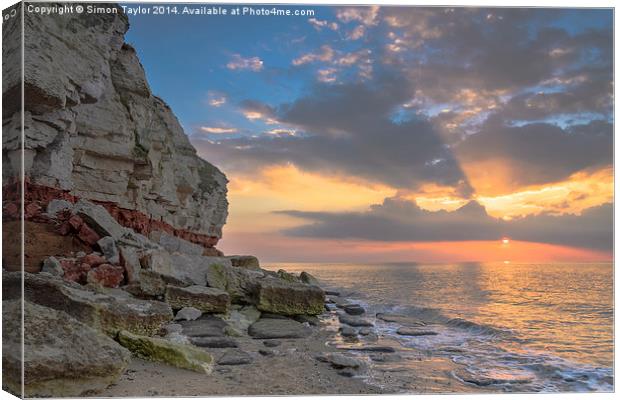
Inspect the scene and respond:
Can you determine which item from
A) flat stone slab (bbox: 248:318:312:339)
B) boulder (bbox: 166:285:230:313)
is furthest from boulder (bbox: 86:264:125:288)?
flat stone slab (bbox: 248:318:312:339)

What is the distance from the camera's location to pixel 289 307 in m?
14.1

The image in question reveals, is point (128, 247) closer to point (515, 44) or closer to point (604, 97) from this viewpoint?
point (515, 44)

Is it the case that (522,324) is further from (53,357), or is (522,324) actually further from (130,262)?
(53,357)

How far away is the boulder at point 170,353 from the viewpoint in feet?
25.2

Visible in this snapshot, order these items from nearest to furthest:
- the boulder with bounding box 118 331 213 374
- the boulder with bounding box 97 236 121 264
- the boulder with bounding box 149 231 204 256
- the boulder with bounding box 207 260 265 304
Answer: the boulder with bounding box 118 331 213 374
the boulder with bounding box 97 236 121 264
the boulder with bounding box 207 260 265 304
the boulder with bounding box 149 231 204 256

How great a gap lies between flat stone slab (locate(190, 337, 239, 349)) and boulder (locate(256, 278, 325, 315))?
3.92 meters

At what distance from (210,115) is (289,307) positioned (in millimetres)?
6366

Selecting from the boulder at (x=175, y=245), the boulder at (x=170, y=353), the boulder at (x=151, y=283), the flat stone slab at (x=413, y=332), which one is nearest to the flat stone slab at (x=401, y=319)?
the flat stone slab at (x=413, y=332)

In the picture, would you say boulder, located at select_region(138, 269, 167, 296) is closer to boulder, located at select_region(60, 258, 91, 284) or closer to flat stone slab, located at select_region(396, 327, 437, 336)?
boulder, located at select_region(60, 258, 91, 284)

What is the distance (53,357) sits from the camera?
6.39m

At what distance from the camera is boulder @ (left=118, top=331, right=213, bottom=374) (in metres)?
7.68

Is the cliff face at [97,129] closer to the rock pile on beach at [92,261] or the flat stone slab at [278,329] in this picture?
the rock pile on beach at [92,261]

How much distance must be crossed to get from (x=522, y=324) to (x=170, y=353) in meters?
9.23

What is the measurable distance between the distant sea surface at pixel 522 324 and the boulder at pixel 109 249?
4.41 meters
